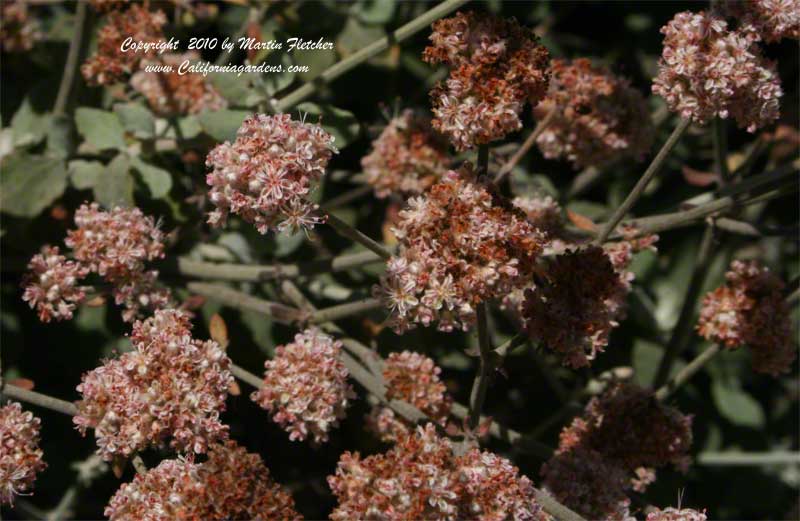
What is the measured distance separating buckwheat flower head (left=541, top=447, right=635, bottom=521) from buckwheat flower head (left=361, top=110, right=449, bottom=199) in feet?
3.38

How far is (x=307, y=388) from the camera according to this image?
9.39ft

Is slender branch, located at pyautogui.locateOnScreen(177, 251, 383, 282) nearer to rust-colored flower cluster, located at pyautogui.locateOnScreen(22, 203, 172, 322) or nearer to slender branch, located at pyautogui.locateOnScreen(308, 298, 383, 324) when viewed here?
slender branch, located at pyautogui.locateOnScreen(308, 298, 383, 324)

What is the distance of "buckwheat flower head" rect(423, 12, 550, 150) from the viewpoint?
104 inches

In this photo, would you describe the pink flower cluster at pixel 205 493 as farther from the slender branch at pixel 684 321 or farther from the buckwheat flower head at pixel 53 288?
the slender branch at pixel 684 321

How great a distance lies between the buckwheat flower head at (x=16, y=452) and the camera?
8.76ft

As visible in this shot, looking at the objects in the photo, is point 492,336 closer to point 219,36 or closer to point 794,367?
point 794,367

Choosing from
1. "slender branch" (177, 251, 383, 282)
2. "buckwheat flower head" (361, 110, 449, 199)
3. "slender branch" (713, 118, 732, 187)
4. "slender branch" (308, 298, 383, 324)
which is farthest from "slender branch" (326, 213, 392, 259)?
"slender branch" (713, 118, 732, 187)

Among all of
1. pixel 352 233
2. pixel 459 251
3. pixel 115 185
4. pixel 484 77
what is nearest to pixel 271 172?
pixel 352 233

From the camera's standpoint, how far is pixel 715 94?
2750 mm

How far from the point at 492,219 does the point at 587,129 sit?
3.94 ft

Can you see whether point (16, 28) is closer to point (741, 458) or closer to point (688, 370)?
point (688, 370)

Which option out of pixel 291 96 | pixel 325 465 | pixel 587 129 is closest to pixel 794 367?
pixel 587 129

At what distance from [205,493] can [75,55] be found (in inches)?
74.6

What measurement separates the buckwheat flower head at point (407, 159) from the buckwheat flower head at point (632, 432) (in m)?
0.94
